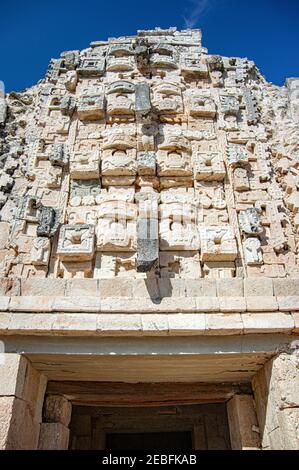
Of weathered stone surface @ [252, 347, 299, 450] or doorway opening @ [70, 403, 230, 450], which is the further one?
doorway opening @ [70, 403, 230, 450]

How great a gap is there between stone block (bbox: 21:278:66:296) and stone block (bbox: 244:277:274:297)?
2.21 m

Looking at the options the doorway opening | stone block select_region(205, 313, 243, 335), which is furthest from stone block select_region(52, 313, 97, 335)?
the doorway opening

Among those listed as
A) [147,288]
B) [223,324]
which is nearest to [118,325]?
[147,288]

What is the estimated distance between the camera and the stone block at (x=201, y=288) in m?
4.32

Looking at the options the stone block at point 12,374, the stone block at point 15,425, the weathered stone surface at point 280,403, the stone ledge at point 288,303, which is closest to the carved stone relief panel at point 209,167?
the stone ledge at point 288,303

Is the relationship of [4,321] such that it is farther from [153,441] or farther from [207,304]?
[153,441]

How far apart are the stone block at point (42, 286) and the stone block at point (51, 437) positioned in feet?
5.60

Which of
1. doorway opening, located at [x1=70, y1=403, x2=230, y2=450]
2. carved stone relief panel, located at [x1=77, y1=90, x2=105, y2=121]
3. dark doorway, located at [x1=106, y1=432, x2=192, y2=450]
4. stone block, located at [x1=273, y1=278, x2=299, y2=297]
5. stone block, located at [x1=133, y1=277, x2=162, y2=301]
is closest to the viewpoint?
stone block, located at [x1=133, y1=277, x2=162, y2=301]

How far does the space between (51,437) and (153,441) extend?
20.7 feet

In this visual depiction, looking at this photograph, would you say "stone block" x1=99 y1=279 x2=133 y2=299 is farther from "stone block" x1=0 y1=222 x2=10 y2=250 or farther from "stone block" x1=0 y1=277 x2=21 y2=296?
"stone block" x1=0 y1=222 x2=10 y2=250

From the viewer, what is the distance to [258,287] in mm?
4387

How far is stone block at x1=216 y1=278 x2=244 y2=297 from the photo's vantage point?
170 inches

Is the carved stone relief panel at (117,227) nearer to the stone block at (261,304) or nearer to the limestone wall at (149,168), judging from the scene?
the limestone wall at (149,168)
